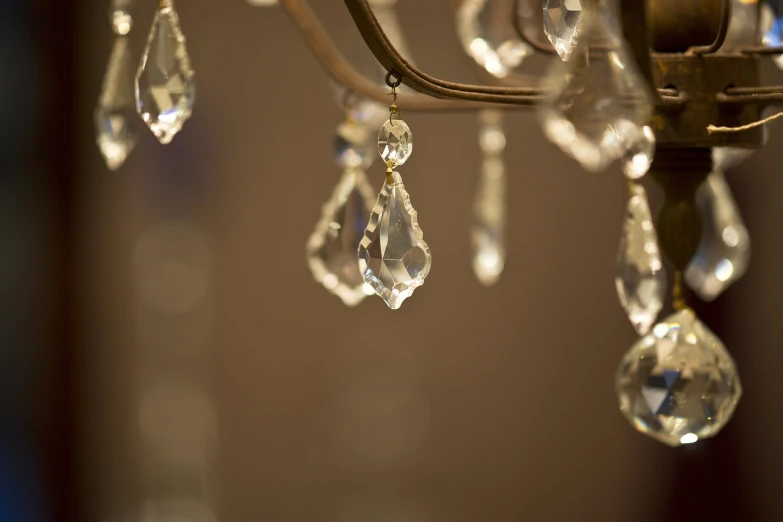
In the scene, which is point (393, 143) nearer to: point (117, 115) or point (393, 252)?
point (393, 252)

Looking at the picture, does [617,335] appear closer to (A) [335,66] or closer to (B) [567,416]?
(B) [567,416]

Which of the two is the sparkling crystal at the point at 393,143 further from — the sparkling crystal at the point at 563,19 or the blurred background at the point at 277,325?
the blurred background at the point at 277,325

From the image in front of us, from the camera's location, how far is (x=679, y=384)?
451 mm

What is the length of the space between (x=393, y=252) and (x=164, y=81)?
160 mm

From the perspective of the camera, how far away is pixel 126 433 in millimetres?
1908

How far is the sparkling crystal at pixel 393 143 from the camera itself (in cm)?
43

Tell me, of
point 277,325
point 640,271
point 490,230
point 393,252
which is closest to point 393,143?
point 393,252

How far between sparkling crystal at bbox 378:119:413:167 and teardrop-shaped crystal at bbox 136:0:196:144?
11cm

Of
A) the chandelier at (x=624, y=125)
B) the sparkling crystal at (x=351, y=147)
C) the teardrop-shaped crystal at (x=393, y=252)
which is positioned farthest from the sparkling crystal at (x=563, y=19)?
the sparkling crystal at (x=351, y=147)

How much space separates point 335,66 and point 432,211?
1.14 meters

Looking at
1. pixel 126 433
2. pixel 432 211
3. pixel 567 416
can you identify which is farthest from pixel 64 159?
pixel 567 416

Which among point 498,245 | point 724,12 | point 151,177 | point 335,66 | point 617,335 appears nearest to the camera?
point 724,12

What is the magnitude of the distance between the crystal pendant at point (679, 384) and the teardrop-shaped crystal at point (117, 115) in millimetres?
311

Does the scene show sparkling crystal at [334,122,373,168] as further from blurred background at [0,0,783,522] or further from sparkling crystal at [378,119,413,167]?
blurred background at [0,0,783,522]
